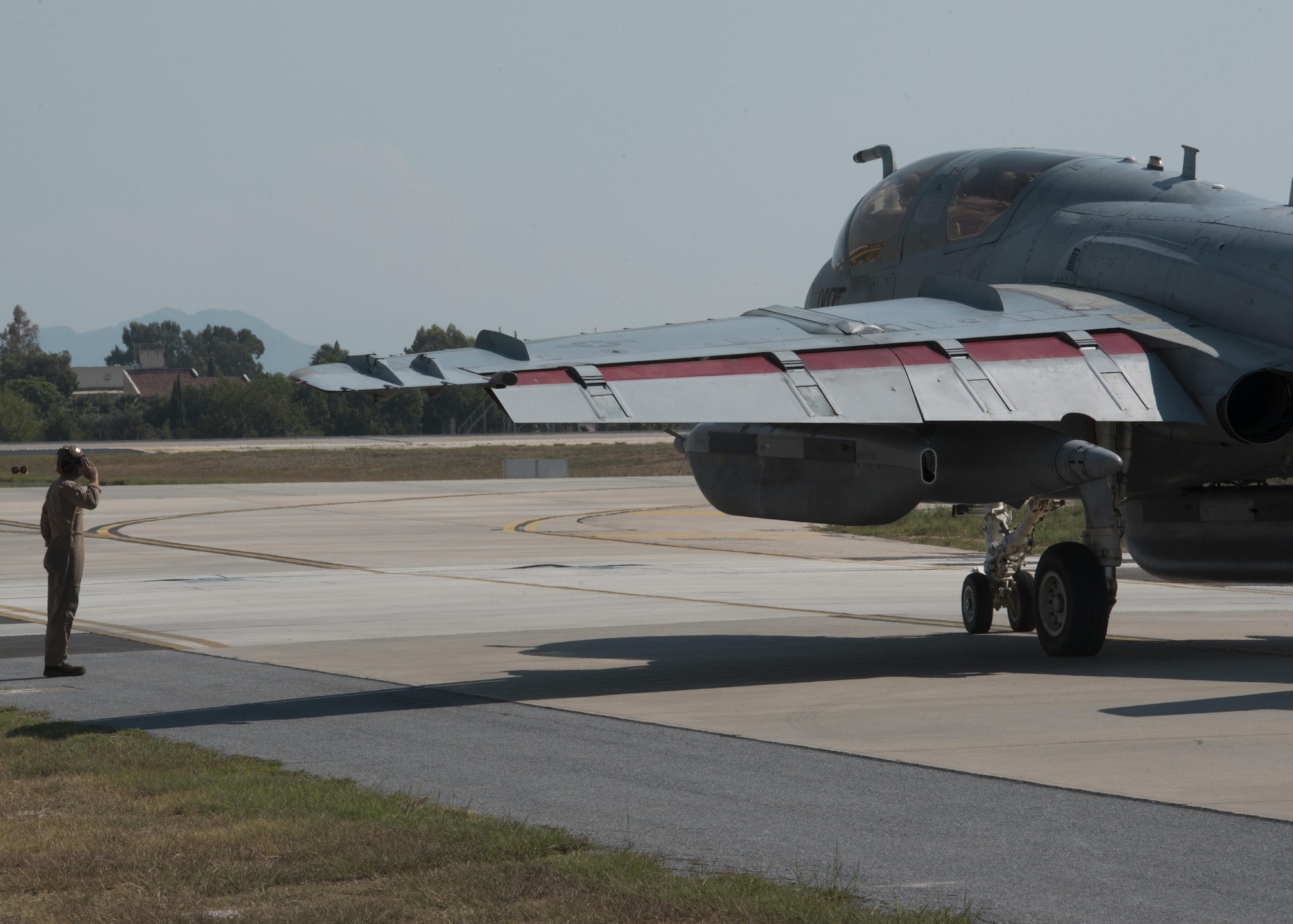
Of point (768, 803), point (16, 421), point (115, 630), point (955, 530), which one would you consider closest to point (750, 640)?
point (115, 630)

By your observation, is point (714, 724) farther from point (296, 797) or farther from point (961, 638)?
point (961, 638)

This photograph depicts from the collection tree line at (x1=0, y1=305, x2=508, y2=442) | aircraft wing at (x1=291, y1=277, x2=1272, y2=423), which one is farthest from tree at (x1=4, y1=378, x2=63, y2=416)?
aircraft wing at (x1=291, y1=277, x2=1272, y2=423)

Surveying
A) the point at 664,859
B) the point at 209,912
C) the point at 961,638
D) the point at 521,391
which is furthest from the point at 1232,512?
the point at 209,912

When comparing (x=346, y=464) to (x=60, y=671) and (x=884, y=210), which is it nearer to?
(x=884, y=210)

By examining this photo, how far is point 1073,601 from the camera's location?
13.5 meters

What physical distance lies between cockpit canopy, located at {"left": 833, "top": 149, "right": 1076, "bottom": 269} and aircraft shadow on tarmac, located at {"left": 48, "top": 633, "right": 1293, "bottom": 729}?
432cm

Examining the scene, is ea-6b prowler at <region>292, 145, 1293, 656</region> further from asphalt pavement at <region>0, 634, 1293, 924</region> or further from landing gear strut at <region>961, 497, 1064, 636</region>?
asphalt pavement at <region>0, 634, 1293, 924</region>

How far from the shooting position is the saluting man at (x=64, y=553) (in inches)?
535

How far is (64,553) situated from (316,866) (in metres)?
8.27

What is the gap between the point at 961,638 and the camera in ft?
52.7

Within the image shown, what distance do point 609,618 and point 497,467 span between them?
63.5 m

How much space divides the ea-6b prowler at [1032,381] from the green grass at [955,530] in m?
15.4

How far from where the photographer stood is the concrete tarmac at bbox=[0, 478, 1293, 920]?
966cm

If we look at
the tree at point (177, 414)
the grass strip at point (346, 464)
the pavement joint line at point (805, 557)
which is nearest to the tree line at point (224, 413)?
the tree at point (177, 414)
